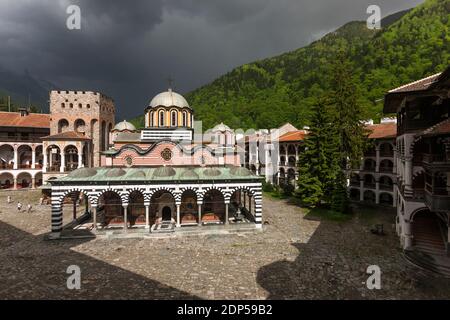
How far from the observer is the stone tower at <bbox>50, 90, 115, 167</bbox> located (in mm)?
40406

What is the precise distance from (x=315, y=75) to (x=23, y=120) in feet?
275

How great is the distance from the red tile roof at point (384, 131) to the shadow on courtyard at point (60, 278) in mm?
27588

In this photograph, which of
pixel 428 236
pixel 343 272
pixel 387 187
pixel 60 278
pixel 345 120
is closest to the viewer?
pixel 60 278

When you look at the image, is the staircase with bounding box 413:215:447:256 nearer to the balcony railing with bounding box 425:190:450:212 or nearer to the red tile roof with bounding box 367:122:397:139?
the balcony railing with bounding box 425:190:450:212

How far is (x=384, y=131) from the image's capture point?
31203mm

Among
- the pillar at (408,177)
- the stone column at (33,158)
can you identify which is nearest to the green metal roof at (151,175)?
the pillar at (408,177)

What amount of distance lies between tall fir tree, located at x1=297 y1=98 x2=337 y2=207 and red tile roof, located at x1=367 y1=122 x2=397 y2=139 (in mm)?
5670

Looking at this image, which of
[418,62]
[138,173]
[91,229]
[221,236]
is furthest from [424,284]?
[418,62]

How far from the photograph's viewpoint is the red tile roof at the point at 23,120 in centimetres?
4225

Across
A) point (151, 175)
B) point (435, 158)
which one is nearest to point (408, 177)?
point (435, 158)

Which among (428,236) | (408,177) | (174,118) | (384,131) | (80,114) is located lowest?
(428,236)

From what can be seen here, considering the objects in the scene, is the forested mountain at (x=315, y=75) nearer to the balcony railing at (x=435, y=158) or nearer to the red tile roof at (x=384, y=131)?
the red tile roof at (x=384, y=131)

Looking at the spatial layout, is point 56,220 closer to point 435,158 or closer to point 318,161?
point 318,161
